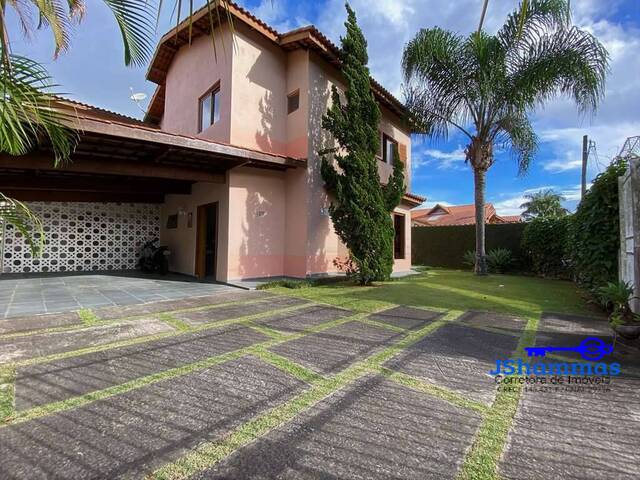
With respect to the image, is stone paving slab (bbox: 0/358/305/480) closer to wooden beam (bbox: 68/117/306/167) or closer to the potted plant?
the potted plant

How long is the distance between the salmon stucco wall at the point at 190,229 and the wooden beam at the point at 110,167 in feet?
2.56

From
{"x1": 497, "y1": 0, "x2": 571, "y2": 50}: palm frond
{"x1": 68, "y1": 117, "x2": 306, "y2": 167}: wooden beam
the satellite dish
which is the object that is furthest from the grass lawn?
the satellite dish

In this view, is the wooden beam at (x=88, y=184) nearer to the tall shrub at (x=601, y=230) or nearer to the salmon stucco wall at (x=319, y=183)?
the salmon stucco wall at (x=319, y=183)

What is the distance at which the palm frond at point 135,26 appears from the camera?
2.87 m

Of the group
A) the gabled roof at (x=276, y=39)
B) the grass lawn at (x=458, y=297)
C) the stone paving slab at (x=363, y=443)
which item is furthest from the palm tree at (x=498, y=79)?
the stone paving slab at (x=363, y=443)

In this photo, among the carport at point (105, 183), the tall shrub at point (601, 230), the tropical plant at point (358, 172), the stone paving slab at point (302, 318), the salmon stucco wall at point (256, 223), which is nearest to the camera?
the stone paving slab at point (302, 318)

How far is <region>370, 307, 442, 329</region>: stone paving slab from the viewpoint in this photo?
5227 millimetres

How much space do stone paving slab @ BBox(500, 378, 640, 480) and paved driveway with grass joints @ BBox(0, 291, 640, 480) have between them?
0.01 m

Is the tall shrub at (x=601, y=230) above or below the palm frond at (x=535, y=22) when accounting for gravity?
below

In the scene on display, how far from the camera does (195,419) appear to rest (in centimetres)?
238

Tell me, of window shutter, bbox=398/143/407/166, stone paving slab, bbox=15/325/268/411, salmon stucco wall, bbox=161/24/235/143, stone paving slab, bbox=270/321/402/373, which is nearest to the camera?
stone paving slab, bbox=15/325/268/411

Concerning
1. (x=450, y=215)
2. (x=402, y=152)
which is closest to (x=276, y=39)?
(x=402, y=152)

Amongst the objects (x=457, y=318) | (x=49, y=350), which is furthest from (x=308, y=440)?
(x=457, y=318)

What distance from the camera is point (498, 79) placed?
10.4 m
